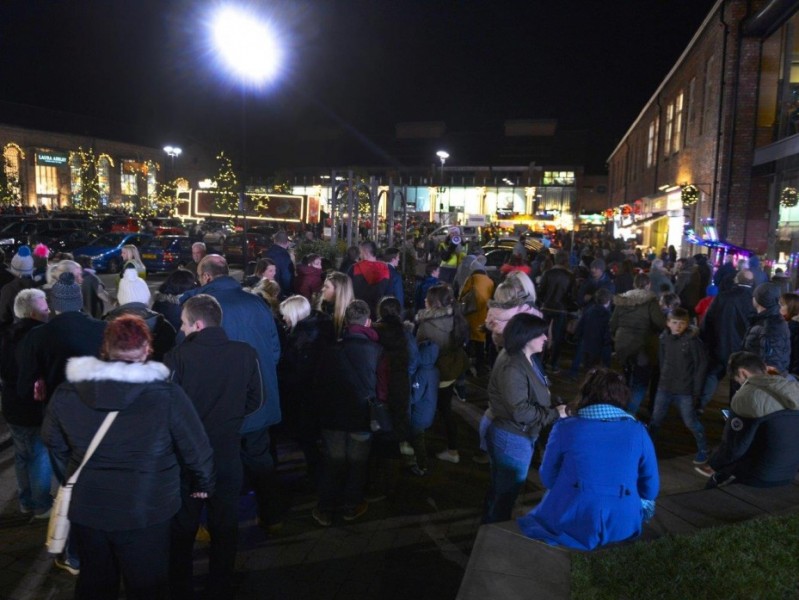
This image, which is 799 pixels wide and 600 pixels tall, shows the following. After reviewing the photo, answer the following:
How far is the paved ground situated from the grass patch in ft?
3.47

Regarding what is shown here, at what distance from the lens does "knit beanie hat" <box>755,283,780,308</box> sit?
21.6 ft

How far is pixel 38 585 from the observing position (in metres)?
4.19

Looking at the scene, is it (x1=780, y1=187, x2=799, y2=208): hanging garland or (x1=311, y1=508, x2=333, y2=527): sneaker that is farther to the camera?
(x1=780, y1=187, x2=799, y2=208): hanging garland

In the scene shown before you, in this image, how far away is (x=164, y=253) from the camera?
2306 centimetres

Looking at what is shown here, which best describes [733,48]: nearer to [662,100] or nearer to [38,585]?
[662,100]

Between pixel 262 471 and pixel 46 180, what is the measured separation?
6399cm

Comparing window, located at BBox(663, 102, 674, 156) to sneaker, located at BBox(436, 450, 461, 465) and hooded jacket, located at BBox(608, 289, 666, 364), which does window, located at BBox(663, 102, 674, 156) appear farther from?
sneaker, located at BBox(436, 450, 461, 465)

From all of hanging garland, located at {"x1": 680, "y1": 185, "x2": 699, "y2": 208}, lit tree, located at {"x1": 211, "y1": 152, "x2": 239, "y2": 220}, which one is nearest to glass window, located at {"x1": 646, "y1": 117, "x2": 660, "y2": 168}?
hanging garland, located at {"x1": 680, "y1": 185, "x2": 699, "y2": 208}

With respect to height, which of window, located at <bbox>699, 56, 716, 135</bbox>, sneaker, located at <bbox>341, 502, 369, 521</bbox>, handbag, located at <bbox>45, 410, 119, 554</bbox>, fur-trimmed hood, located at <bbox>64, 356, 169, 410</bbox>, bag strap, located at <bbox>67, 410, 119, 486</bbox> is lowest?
sneaker, located at <bbox>341, 502, 369, 521</bbox>

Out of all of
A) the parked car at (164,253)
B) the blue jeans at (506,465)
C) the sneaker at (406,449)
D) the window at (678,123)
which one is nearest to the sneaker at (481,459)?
the sneaker at (406,449)

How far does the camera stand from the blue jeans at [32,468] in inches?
187

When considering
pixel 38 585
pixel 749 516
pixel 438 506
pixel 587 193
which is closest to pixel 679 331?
pixel 749 516

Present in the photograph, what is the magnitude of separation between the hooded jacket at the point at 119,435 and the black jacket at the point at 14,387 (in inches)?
73.5

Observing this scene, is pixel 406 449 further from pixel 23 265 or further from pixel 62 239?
pixel 62 239
